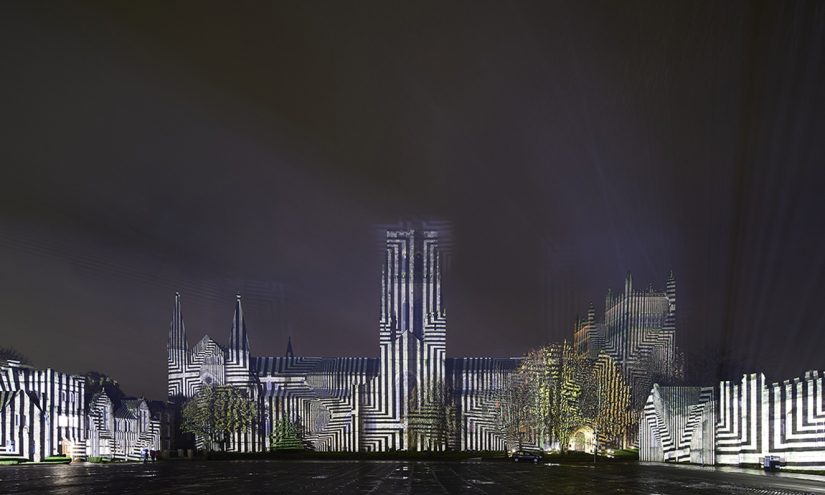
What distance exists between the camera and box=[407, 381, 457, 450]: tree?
176275 mm

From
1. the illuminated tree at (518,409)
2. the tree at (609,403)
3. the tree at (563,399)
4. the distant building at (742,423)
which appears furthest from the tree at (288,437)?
the distant building at (742,423)

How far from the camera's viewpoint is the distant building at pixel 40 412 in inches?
5846

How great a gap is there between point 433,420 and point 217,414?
45.6m

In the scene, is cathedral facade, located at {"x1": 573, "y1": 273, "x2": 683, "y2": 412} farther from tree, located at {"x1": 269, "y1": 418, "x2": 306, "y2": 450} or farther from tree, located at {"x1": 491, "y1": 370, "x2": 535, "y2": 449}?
tree, located at {"x1": 269, "y1": 418, "x2": 306, "y2": 450}

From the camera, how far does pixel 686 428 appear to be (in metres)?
93.5

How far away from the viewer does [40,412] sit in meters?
154

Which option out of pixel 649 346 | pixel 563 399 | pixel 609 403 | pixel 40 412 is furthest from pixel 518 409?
pixel 40 412

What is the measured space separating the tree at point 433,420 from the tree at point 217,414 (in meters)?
35.0

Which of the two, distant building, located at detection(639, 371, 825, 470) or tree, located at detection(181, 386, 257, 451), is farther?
tree, located at detection(181, 386, 257, 451)

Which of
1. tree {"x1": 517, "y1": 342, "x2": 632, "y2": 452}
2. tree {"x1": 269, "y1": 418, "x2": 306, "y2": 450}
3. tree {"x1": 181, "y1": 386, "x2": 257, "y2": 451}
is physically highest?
tree {"x1": 517, "y1": 342, "x2": 632, "y2": 452}

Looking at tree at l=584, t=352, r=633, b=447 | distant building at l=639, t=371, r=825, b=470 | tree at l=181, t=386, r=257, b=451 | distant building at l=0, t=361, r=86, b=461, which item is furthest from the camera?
tree at l=181, t=386, r=257, b=451

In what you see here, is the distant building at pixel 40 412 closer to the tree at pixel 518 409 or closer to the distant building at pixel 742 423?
the tree at pixel 518 409

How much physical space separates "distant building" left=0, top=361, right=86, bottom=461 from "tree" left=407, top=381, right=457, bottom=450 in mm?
60188

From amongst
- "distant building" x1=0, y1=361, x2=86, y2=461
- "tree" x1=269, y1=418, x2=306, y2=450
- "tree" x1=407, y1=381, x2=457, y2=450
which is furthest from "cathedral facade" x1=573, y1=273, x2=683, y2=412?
"distant building" x1=0, y1=361, x2=86, y2=461
